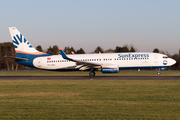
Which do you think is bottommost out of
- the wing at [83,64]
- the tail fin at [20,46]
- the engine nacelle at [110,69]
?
the engine nacelle at [110,69]

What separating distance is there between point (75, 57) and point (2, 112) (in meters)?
29.4

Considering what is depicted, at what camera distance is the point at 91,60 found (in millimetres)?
39094

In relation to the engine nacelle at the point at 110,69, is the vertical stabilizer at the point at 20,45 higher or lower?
higher

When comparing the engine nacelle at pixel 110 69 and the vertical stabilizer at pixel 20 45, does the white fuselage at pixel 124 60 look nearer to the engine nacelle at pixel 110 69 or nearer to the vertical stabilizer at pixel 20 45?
the engine nacelle at pixel 110 69

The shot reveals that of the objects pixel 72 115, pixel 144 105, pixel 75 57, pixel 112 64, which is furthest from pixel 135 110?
pixel 75 57

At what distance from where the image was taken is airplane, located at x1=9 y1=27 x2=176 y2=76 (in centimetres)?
3775

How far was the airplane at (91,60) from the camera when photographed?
37.8 metres

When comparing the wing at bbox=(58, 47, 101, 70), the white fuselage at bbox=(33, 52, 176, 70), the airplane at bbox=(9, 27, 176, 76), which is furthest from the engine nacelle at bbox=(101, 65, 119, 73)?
the white fuselage at bbox=(33, 52, 176, 70)

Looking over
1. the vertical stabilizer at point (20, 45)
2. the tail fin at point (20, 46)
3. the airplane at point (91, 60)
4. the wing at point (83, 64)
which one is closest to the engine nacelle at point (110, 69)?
the airplane at point (91, 60)

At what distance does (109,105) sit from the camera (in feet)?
40.1

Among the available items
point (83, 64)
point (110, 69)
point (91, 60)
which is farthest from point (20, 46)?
point (110, 69)

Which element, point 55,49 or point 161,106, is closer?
point 161,106

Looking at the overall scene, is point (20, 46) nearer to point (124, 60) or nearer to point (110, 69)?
point (110, 69)

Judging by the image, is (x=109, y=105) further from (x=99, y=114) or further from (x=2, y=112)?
(x=2, y=112)
